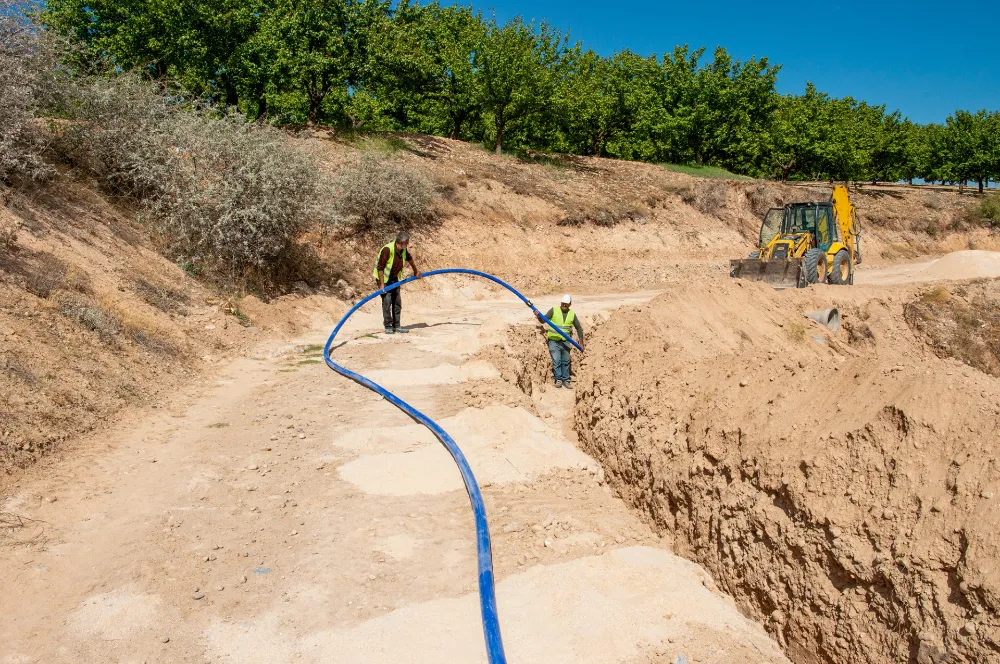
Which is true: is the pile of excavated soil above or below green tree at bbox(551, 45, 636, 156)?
below

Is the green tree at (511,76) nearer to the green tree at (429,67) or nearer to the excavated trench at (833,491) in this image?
the green tree at (429,67)

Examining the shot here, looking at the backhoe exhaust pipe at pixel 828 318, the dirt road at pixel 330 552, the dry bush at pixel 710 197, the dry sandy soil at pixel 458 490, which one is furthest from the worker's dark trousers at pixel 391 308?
the dry bush at pixel 710 197

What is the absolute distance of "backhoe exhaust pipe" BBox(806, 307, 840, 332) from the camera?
15.2 m

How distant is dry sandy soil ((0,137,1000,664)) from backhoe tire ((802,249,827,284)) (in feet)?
18.8

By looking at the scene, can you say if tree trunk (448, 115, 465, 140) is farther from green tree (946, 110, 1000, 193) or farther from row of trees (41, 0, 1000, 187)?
green tree (946, 110, 1000, 193)

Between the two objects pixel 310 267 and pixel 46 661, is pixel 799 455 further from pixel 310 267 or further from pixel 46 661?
pixel 310 267

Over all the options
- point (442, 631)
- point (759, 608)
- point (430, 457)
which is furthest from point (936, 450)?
point (430, 457)

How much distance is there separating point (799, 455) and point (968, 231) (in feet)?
128

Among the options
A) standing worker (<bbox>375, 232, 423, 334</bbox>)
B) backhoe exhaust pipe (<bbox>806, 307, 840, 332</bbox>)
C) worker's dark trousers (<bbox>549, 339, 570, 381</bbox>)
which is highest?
standing worker (<bbox>375, 232, 423, 334</bbox>)

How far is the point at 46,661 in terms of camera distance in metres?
4.01

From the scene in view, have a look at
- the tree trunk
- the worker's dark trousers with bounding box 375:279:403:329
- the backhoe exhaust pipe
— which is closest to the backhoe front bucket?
the backhoe exhaust pipe

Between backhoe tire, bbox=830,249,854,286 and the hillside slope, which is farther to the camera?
backhoe tire, bbox=830,249,854,286

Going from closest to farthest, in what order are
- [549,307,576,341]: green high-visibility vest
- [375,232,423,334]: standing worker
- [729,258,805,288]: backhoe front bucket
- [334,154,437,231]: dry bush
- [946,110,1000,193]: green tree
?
1. [549,307,576,341]: green high-visibility vest
2. [375,232,423,334]: standing worker
3. [729,258,805,288]: backhoe front bucket
4. [334,154,437,231]: dry bush
5. [946,110,1000,193]: green tree

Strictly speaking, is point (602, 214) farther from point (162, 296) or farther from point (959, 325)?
point (162, 296)
